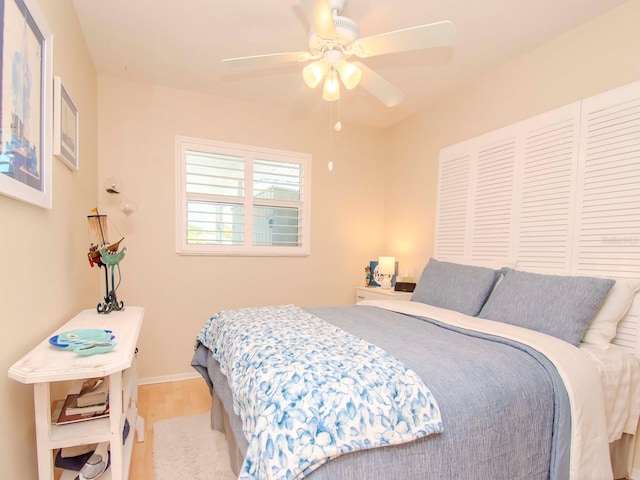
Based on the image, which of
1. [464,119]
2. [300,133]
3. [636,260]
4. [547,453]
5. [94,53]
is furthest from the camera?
[300,133]

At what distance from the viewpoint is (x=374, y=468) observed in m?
1.00

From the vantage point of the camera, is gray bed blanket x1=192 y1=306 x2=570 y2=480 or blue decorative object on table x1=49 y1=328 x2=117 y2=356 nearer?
gray bed blanket x1=192 y1=306 x2=570 y2=480

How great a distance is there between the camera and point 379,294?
3.33 meters

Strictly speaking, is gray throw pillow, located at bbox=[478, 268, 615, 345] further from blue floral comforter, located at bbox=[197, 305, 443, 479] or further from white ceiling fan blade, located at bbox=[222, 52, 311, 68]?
white ceiling fan blade, located at bbox=[222, 52, 311, 68]

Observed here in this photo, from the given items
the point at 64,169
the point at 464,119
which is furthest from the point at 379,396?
the point at 464,119

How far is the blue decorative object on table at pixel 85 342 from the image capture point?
119 cm

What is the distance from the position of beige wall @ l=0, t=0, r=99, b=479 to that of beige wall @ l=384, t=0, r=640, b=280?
114 inches

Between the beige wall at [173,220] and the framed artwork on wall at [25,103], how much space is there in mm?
1522

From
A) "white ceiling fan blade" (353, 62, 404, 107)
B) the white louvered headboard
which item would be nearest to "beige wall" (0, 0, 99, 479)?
"white ceiling fan blade" (353, 62, 404, 107)

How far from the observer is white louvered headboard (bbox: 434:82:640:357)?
6.07 feet

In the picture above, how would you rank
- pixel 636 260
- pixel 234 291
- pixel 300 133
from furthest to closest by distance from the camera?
pixel 300 133
pixel 234 291
pixel 636 260

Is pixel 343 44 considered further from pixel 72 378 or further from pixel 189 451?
pixel 189 451

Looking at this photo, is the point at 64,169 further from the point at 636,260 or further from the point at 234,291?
the point at 636,260

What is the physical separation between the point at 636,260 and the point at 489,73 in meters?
1.76
